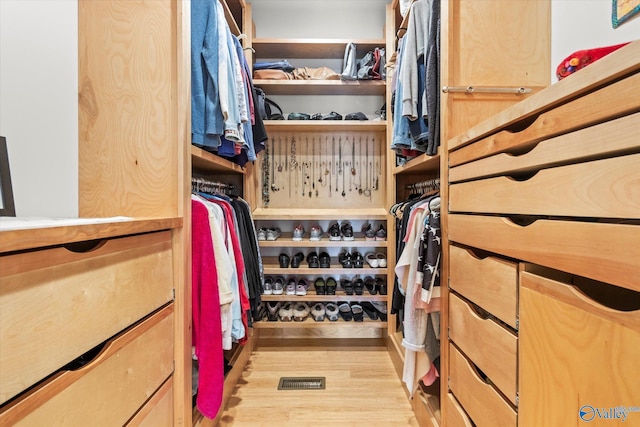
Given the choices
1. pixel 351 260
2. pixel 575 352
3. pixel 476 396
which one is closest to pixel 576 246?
pixel 575 352

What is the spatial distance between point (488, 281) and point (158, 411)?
116 centimetres

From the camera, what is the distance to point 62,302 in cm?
61

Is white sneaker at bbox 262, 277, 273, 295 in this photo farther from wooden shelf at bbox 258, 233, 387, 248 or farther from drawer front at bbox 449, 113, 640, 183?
drawer front at bbox 449, 113, 640, 183

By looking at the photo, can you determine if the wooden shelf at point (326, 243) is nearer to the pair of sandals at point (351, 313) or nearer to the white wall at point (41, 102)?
the pair of sandals at point (351, 313)

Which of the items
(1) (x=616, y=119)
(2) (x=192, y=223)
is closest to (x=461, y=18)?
(1) (x=616, y=119)

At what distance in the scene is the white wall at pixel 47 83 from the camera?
100 cm

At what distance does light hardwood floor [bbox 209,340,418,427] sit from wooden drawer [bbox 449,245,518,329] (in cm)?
96

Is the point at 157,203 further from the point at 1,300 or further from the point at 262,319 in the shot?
the point at 262,319

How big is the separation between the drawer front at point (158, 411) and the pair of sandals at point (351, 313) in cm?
142

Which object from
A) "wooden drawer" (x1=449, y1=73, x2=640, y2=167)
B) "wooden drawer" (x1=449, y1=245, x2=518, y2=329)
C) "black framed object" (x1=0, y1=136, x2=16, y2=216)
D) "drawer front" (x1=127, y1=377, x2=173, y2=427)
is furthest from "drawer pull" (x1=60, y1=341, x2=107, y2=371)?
"wooden drawer" (x1=449, y1=73, x2=640, y2=167)

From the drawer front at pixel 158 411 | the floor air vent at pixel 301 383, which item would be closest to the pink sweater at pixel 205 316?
the drawer front at pixel 158 411

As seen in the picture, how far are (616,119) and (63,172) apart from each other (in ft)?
5.20

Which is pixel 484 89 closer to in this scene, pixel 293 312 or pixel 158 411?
pixel 158 411

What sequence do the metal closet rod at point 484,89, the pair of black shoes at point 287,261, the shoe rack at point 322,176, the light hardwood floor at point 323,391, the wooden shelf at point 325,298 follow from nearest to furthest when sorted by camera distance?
the metal closet rod at point 484,89 < the light hardwood floor at point 323,391 < the wooden shelf at point 325,298 < the pair of black shoes at point 287,261 < the shoe rack at point 322,176
